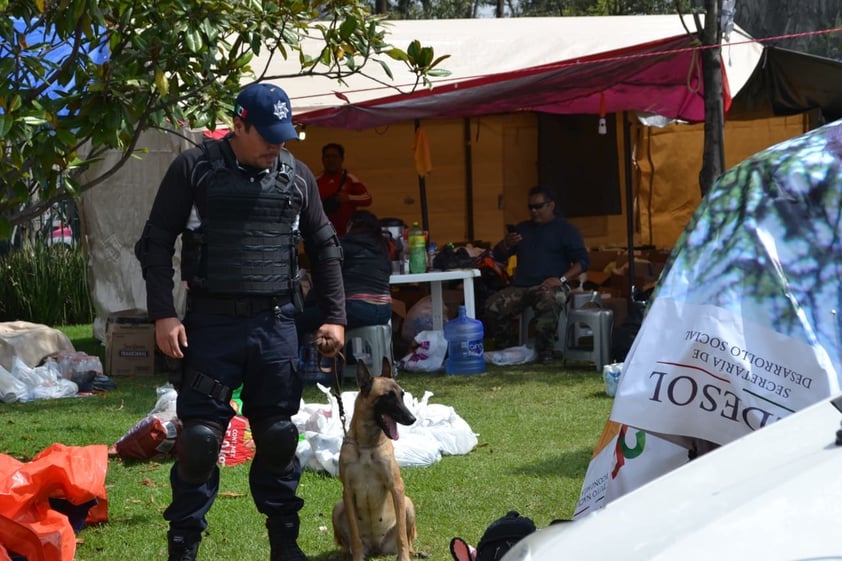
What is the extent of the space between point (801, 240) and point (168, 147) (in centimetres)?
956

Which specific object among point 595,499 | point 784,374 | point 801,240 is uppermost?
point 801,240

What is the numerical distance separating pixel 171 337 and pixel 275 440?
573mm

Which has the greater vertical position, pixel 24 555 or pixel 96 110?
pixel 96 110

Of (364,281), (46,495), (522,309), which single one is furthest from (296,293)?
(522,309)

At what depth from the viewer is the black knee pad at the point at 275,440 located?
4617 millimetres

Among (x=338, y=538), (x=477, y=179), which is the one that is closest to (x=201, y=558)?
(x=338, y=538)

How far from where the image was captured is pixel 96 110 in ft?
15.4

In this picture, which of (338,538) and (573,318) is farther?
(573,318)

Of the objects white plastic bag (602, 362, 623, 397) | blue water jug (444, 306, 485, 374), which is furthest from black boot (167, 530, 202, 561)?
blue water jug (444, 306, 485, 374)

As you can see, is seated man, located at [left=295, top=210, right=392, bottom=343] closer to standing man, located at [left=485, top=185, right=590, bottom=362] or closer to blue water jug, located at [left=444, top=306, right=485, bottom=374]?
blue water jug, located at [left=444, top=306, right=485, bottom=374]

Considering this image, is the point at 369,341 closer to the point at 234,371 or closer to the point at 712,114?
the point at 712,114

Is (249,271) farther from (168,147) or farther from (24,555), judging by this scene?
(168,147)

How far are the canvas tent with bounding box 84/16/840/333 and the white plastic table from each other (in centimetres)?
145

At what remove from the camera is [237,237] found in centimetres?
458
